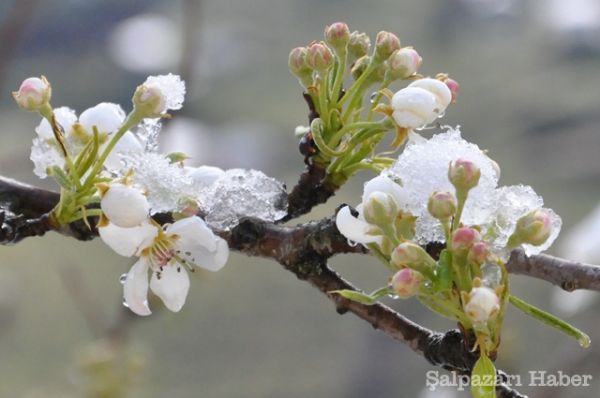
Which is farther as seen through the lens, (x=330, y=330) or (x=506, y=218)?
(x=330, y=330)

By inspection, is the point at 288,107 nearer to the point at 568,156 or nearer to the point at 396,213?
the point at 568,156

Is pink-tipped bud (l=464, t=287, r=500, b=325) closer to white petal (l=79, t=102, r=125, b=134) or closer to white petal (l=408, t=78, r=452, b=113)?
white petal (l=408, t=78, r=452, b=113)

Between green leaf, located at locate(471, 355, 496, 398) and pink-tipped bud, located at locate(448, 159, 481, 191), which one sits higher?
pink-tipped bud, located at locate(448, 159, 481, 191)

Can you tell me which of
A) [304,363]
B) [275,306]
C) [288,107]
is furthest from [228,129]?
[304,363]

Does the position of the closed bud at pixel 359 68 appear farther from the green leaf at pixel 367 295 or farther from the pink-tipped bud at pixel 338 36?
the green leaf at pixel 367 295

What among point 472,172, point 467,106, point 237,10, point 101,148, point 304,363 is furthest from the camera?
point 237,10

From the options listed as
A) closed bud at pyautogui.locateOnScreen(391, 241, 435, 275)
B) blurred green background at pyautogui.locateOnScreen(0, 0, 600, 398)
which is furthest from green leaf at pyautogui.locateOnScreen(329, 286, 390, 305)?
blurred green background at pyautogui.locateOnScreen(0, 0, 600, 398)
